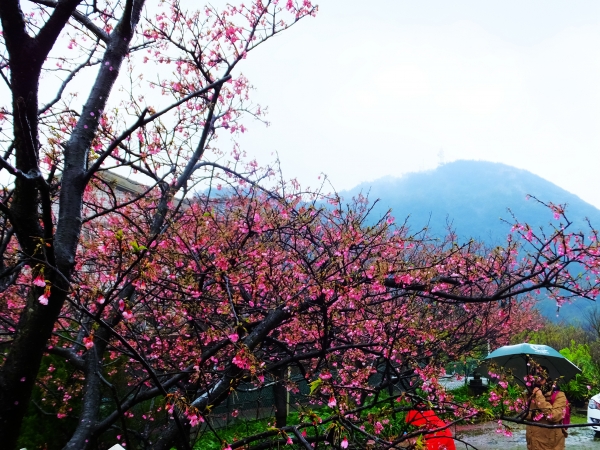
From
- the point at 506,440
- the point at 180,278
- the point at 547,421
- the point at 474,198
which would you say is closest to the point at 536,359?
the point at 547,421

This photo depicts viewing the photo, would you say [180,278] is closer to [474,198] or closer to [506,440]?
[506,440]

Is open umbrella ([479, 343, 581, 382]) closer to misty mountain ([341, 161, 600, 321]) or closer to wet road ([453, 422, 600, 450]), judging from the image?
wet road ([453, 422, 600, 450])

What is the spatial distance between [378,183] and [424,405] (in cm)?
7242

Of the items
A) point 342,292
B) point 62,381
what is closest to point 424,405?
point 342,292

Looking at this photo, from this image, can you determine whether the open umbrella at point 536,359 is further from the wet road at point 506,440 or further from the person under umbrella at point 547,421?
the wet road at point 506,440

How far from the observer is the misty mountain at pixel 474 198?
2013 inches

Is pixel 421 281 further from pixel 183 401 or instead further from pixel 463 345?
pixel 463 345

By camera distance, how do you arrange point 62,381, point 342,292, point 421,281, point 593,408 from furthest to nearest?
point 593,408, point 62,381, point 421,281, point 342,292

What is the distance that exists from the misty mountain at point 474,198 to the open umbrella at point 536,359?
3687 centimetres

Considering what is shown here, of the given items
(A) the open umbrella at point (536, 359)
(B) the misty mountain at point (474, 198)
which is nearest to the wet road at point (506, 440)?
(A) the open umbrella at point (536, 359)

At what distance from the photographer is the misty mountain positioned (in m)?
51.1

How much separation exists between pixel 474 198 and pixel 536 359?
58.4 m

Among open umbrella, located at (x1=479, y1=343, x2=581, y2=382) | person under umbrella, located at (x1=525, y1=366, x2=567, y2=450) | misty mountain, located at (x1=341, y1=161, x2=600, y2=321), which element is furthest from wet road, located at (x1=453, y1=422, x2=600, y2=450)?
misty mountain, located at (x1=341, y1=161, x2=600, y2=321)

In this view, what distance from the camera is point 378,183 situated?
73.7m
